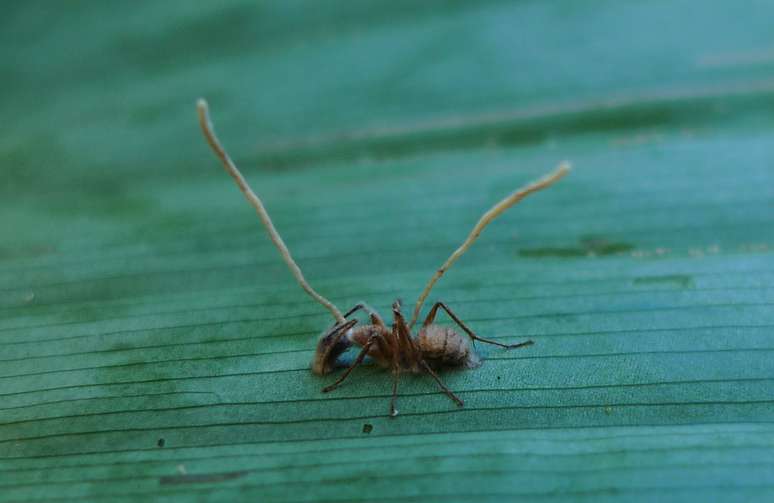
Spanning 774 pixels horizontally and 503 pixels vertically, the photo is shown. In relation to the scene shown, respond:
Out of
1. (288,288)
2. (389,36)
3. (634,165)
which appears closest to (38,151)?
(288,288)

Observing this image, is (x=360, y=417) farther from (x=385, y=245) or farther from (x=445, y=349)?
(x=385, y=245)

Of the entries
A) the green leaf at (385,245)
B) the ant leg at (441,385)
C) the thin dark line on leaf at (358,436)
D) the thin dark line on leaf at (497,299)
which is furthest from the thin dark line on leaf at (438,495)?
the thin dark line on leaf at (497,299)

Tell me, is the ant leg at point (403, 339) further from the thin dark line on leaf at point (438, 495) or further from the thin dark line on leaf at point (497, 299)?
the thin dark line on leaf at point (438, 495)

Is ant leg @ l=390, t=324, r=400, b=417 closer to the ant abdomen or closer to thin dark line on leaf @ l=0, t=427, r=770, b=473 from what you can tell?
the ant abdomen

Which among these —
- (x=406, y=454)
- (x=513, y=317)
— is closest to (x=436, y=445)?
(x=406, y=454)

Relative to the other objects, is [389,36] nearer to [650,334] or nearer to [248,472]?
[650,334]
